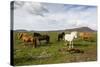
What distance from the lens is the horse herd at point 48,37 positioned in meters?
1.76

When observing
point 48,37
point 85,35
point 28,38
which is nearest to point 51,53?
point 48,37

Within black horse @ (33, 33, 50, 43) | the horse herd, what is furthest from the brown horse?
black horse @ (33, 33, 50, 43)

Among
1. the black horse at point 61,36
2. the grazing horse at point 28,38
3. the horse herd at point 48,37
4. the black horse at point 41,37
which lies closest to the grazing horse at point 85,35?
the horse herd at point 48,37

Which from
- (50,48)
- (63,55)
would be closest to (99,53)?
(63,55)

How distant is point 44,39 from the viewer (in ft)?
5.98

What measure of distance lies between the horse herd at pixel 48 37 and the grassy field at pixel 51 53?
3cm

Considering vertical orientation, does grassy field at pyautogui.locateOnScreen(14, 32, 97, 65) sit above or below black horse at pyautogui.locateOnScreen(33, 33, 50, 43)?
below

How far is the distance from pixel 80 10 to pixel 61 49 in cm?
43

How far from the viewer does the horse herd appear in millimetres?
1765

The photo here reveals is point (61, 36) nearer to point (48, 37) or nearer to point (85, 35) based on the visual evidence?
point (48, 37)

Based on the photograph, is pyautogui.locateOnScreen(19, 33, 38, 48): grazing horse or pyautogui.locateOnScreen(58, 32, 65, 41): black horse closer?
pyautogui.locateOnScreen(19, 33, 38, 48): grazing horse

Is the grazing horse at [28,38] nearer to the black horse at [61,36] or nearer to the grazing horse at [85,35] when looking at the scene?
the black horse at [61,36]

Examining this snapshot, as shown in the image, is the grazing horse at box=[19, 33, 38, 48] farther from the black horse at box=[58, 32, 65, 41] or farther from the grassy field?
the black horse at box=[58, 32, 65, 41]

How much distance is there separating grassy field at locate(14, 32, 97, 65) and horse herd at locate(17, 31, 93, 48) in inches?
1.3
